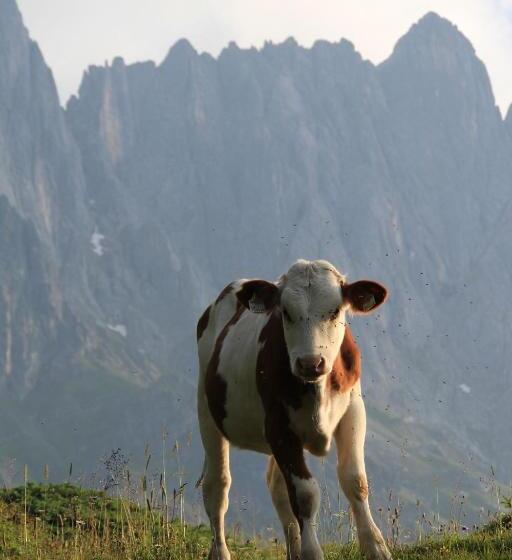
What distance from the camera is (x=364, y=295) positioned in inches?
343

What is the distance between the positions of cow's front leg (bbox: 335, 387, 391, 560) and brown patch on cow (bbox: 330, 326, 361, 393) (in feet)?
0.71

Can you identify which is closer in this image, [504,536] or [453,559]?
[453,559]

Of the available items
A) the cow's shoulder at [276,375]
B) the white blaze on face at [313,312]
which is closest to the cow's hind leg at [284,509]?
the cow's shoulder at [276,375]

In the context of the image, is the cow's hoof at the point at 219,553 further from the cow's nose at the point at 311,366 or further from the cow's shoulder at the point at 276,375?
the cow's nose at the point at 311,366

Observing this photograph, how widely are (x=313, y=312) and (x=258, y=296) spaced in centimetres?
84

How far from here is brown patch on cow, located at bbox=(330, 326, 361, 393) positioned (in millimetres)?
8625

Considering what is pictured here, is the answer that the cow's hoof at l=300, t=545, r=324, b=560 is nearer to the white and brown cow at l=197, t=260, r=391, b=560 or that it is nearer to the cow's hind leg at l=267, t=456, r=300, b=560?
the white and brown cow at l=197, t=260, r=391, b=560

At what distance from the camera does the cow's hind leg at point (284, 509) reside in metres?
9.15

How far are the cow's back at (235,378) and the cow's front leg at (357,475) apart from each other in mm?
862

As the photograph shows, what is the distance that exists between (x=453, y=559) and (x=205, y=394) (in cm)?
396

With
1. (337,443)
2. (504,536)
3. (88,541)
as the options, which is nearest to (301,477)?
(337,443)

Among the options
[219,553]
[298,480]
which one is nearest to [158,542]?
[219,553]

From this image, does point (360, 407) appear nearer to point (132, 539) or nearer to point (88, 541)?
point (132, 539)

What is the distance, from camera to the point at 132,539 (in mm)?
10453
